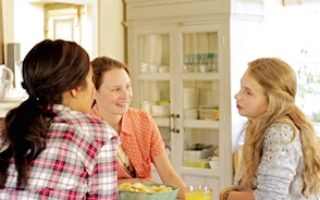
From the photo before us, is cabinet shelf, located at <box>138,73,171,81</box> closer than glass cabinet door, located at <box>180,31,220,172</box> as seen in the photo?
No

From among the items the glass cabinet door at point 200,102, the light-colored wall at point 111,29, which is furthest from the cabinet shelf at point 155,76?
the light-colored wall at point 111,29

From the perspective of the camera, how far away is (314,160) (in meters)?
1.90

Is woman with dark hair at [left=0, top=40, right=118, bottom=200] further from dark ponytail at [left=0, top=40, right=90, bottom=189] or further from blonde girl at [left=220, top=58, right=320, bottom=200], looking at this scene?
blonde girl at [left=220, top=58, right=320, bottom=200]

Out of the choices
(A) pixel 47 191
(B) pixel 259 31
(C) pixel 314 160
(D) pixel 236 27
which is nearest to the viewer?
(A) pixel 47 191

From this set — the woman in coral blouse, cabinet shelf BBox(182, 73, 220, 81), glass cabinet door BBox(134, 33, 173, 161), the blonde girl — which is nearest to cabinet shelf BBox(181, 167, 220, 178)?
glass cabinet door BBox(134, 33, 173, 161)

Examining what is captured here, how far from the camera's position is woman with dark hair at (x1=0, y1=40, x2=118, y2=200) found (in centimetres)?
148

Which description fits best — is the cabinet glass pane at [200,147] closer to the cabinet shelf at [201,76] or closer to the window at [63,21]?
the cabinet shelf at [201,76]

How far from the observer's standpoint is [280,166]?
1.83 m

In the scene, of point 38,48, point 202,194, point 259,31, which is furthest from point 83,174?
point 259,31

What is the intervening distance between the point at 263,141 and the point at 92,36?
2978 millimetres

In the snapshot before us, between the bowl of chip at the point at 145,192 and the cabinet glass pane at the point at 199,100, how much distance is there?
265 centimetres

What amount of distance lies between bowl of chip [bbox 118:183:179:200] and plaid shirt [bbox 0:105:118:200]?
29 centimetres

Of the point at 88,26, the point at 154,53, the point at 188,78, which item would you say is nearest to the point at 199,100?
the point at 188,78

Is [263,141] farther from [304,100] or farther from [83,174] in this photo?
[304,100]
